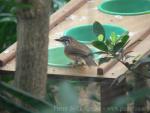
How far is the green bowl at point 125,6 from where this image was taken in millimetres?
3984

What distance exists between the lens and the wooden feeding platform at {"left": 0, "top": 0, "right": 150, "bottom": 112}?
2691 mm

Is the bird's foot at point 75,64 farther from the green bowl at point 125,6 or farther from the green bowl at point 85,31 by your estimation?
the green bowl at point 125,6

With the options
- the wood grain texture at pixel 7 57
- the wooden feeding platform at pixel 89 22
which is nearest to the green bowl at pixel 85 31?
the wooden feeding platform at pixel 89 22

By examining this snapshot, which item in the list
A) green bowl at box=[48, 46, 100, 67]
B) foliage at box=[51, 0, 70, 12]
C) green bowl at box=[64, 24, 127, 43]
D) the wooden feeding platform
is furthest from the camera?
foliage at box=[51, 0, 70, 12]

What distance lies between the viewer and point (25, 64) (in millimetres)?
1842

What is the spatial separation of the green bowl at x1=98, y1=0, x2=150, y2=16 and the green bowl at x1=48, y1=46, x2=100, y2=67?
0.84m

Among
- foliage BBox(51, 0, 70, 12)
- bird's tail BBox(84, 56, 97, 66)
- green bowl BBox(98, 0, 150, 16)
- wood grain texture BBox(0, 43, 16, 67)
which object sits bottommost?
bird's tail BBox(84, 56, 97, 66)

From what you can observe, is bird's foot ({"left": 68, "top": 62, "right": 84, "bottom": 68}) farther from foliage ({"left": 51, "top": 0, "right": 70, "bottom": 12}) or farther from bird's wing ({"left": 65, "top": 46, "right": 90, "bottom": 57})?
foliage ({"left": 51, "top": 0, "right": 70, "bottom": 12})

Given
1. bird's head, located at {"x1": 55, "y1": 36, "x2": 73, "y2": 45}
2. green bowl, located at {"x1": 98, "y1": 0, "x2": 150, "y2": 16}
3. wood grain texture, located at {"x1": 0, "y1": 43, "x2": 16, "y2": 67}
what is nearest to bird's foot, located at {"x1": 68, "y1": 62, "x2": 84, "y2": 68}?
bird's head, located at {"x1": 55, "y1": 36, "x2": 73, "y2": 45}

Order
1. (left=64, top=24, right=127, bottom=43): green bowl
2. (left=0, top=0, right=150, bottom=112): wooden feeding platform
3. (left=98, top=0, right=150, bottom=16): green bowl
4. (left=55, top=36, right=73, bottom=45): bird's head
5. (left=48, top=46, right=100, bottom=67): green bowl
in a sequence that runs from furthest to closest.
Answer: (left=98, top=0, right=150, bottom=16): green bowl, (left=64, top=24, right=127, bottom=43): green bowl, (left=55, top=36, right=73, bottom=45): bird's head, (left=48, top=46, right=100, bottom=67): green bowl, (left=0, top=0, right=150, bottom=112): wooden feeding platform

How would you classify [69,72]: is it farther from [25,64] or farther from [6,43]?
[6,43]

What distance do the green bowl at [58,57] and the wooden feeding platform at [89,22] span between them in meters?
0.04

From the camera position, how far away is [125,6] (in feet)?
13.2

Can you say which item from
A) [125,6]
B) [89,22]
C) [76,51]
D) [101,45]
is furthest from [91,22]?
[101,45]
